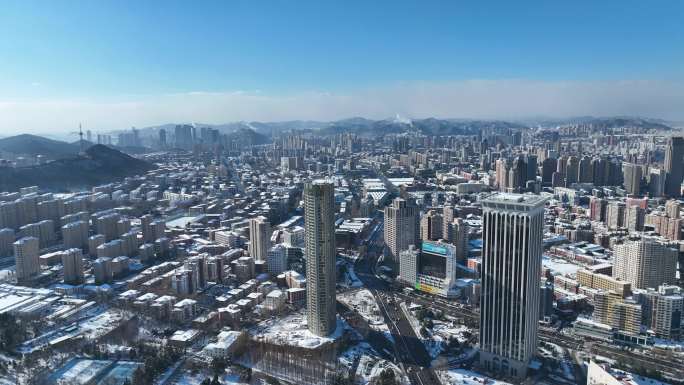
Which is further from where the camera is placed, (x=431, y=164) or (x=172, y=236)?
(x=431, y=164)

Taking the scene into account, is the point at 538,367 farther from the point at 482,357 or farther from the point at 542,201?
the point at 542,201

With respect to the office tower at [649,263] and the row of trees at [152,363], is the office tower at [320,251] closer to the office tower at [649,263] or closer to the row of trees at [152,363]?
the row of trees at [152,363]

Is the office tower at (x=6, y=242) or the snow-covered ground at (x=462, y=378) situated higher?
the office tower at (x=6, y=242)

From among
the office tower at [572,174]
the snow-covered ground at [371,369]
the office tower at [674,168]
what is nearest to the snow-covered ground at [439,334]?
the snow-covered ground at [371,369]

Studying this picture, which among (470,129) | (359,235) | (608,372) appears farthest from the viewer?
(470,129)

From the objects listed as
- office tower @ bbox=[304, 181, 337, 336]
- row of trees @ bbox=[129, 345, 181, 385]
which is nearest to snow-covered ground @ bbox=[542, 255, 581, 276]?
office tower @ bbox=[304, 181, 337, 336]

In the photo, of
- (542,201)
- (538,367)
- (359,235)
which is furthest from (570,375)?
(359,235)
